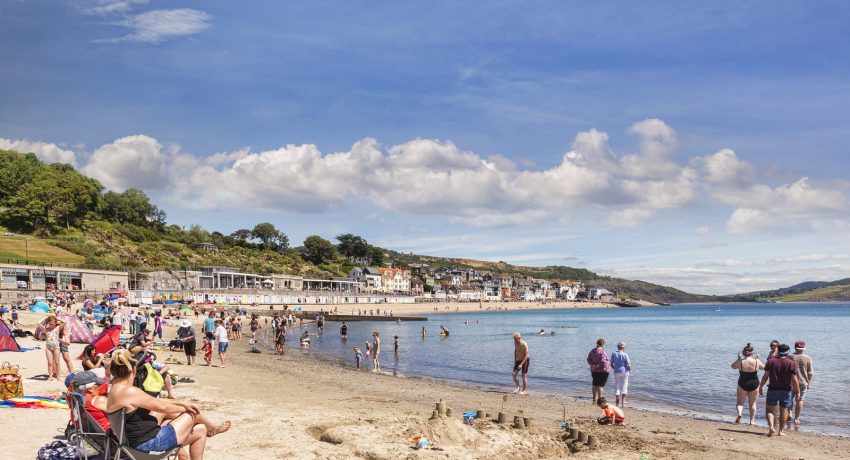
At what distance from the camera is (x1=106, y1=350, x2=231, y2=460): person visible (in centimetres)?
562

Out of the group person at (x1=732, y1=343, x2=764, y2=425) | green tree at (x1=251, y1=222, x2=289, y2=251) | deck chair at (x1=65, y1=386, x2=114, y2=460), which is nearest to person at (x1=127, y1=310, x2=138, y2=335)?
deck chair at (x1=65, y1=386, x2=114, y2=460)

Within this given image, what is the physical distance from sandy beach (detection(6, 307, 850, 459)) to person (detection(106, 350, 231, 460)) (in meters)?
2.25

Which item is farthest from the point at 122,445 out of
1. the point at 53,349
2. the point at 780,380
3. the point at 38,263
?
the point at 38,263

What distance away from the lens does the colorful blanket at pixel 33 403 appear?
10219mm

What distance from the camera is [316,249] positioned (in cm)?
16288

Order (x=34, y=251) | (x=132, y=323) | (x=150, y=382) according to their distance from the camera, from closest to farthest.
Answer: (x=150, y=382)
(x=132, y=323)
(x=34, y=251)

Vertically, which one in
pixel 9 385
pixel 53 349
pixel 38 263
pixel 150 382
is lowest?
pixel 9 385

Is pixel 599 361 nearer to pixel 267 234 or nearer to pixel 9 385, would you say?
pixel 9 385

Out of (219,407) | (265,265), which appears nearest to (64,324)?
(219,407)

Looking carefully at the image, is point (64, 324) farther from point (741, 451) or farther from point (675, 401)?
point (675, 401)

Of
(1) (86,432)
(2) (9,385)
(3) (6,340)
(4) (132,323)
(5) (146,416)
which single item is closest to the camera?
(5) (146,416)

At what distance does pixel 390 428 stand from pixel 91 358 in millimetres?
5951

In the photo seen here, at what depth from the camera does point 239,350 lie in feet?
98.5

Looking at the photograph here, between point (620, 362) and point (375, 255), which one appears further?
point (375, 255)
